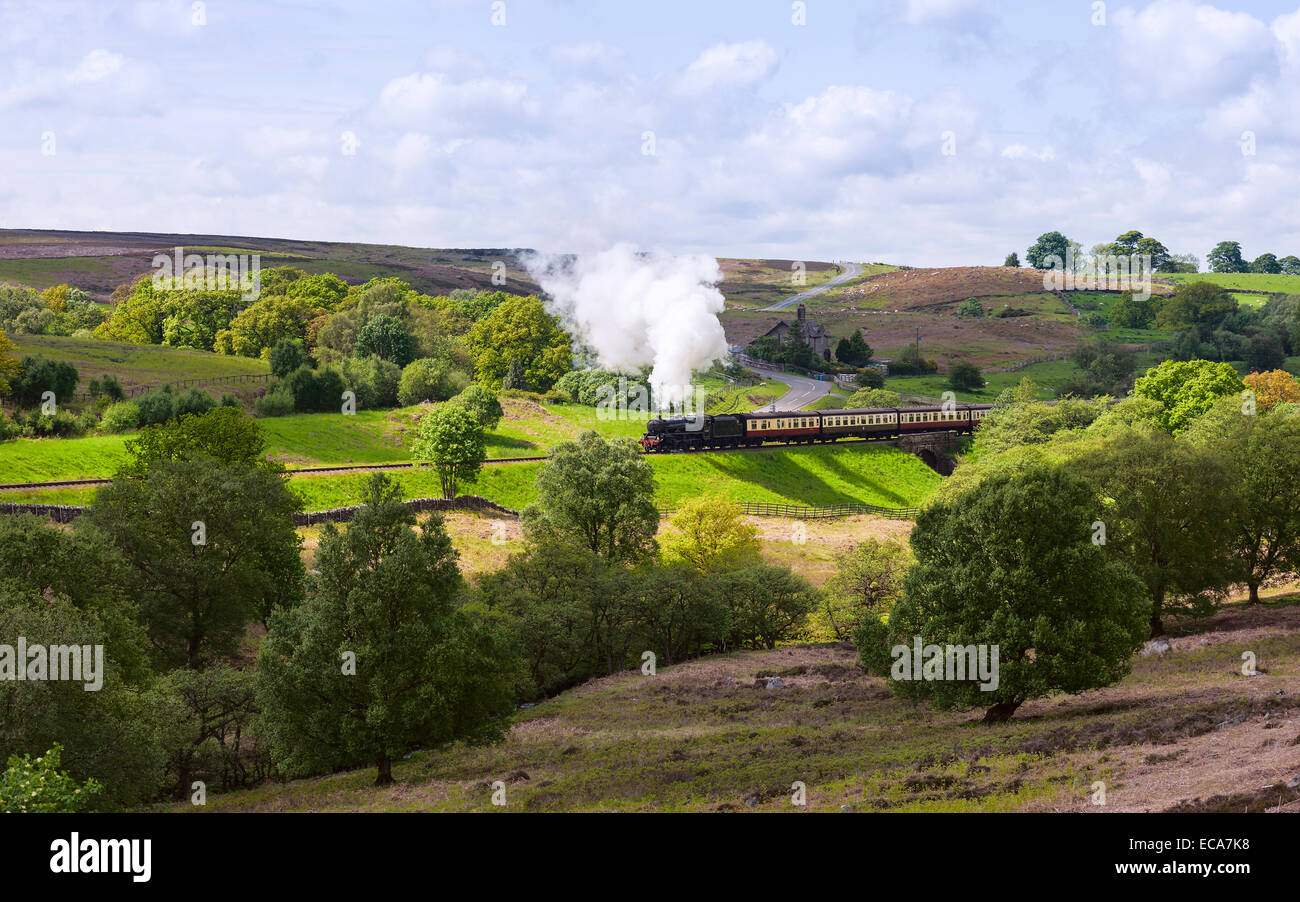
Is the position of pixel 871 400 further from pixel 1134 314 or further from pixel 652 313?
pixel 1134 314

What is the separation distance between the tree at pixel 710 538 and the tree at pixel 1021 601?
994 inches

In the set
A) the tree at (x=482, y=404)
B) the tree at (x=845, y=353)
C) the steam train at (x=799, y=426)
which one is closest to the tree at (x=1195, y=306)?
the tree at (x=845, y=353)

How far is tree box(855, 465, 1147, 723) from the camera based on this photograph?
3034 centimetres

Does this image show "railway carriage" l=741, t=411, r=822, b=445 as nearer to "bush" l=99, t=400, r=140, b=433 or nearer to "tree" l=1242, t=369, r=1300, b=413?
"tree" l=1242, t=369, r=1300, b=413

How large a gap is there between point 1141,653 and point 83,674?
3561cm

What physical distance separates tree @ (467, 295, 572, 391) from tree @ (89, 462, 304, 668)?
65357 millimetres

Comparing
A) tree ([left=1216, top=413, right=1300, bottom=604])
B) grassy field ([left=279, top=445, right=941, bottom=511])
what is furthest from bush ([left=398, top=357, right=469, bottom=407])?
tree ([left=1216, top=413, right=1300, bottom=604])

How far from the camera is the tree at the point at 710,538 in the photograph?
2288 inches

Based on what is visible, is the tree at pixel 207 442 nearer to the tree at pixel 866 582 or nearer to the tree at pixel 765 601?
the tree at pixel 765 601

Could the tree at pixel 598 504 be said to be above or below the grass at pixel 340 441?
below

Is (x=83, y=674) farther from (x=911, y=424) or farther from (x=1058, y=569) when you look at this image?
(x=911, y=424)

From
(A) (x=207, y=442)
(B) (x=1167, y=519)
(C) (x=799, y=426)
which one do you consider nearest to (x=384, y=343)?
(C) (x=799, y=426)

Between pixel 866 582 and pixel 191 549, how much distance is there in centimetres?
2982
